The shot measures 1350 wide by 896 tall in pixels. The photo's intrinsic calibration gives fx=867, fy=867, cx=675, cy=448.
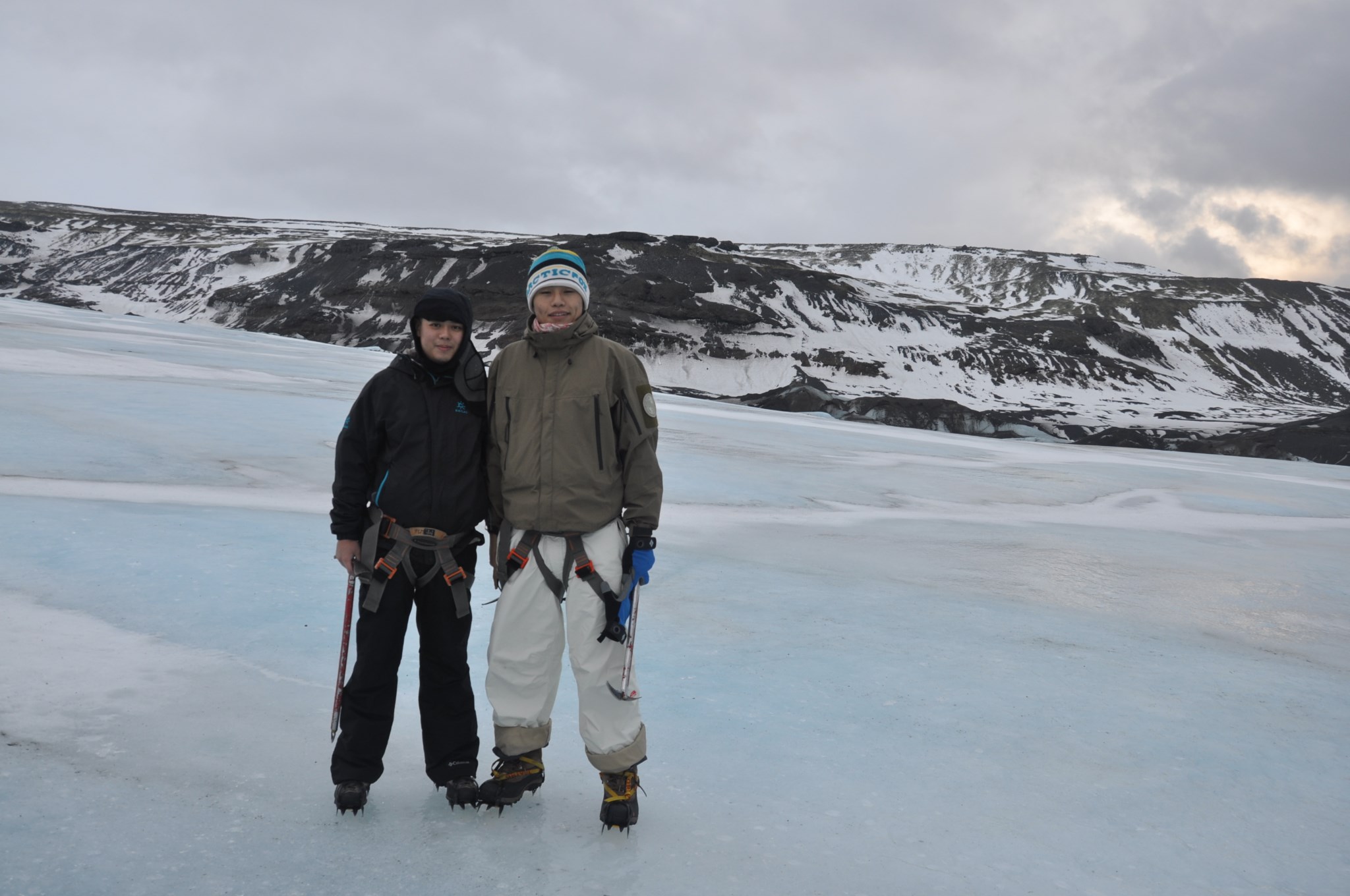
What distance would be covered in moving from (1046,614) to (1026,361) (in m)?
62.6

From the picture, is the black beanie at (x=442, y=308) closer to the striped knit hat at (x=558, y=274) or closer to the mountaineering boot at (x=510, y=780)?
the striped knit hat at (x=558, y=274)

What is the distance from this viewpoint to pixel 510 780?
2.96 meters

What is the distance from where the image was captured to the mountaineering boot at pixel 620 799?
2.83 metres

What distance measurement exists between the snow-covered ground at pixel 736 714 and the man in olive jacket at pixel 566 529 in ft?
0.90

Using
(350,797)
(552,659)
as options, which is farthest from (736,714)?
(350,797)

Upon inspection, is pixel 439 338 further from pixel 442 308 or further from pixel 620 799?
pixel 620 799

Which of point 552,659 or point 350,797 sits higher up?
point 552,659

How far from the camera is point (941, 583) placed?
251 inches

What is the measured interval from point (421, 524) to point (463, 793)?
924 mm

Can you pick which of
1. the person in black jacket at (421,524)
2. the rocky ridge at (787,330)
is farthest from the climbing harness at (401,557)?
the rocky ridge at (787,330)

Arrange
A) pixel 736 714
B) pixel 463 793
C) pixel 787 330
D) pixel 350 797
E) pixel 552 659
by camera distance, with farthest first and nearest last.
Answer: pixel 787 330 < pixel 736 714 < pixel 552 659 < pixel 463 793 < pixel 350 797

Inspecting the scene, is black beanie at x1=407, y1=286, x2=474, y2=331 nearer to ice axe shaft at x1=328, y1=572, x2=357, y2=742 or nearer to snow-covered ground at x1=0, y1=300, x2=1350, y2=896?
ice axe shaft at x1=328, y1=572, x2=357, y2=742

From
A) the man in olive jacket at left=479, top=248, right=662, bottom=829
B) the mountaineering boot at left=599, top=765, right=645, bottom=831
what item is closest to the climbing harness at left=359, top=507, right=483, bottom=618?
the man in olive jacket at left=479, top=248, right=662, bottom=829

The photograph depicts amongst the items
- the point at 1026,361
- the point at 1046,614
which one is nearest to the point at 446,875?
the point at 1046,614
